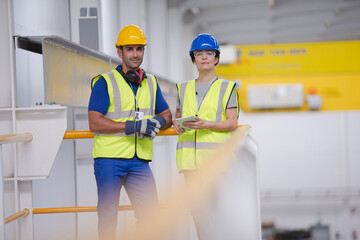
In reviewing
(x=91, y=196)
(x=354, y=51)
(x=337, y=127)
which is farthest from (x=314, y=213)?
(x=91, y=196)

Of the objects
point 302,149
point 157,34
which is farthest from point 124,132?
point 302,149

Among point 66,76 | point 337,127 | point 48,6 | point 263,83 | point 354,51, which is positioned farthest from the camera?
point 337,127

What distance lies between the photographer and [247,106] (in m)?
11.6

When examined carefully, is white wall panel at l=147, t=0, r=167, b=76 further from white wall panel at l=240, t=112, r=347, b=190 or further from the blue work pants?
the blue work pants

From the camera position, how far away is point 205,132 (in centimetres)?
291

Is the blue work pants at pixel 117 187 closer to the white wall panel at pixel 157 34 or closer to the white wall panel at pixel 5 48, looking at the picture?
the white wall panel at pixel 5 48

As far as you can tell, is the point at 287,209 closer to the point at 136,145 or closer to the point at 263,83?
the point at 263,83

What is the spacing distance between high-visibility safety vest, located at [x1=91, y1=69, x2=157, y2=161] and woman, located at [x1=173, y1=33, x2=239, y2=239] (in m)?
0.24

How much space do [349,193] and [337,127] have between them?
1.84 meters

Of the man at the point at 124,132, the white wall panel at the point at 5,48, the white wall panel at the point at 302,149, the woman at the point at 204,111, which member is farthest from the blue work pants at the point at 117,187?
the white wall panel at the point at 302,149

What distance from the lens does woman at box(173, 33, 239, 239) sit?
2877 mm

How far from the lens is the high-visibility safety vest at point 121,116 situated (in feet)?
9.00

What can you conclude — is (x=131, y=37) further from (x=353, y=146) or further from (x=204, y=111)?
(x=353, y=146)

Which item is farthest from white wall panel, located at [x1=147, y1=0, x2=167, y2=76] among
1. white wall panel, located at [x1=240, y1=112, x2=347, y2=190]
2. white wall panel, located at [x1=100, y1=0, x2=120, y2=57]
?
white wall panel, located at [x1=240, y1=112, x2=347, y2=190]
